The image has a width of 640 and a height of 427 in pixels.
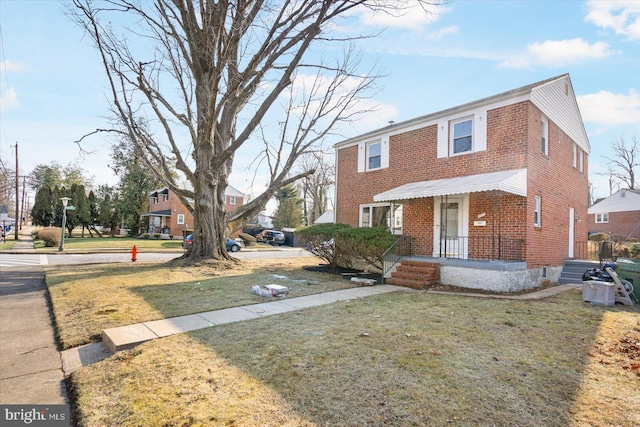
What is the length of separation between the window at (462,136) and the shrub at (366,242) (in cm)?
394

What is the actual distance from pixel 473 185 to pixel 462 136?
3084mm

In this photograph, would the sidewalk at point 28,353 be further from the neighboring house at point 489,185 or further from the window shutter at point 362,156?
the window shutter at point 362,156

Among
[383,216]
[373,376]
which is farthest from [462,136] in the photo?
[373,376]

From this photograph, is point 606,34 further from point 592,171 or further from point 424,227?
point 592,171

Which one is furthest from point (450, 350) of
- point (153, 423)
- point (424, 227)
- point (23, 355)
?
point (424, 227)

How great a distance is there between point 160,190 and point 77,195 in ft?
29.6

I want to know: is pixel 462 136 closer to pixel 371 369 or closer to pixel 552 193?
pixel 552 193

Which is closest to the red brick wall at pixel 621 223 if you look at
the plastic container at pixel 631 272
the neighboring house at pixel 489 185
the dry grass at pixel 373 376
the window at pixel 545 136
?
the neighboring house at pixel 489 185

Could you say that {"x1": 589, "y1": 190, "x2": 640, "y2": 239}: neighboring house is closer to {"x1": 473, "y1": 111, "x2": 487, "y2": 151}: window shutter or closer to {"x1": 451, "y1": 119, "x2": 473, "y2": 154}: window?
{"x1": 451, "y1": 119, "x2": 473, "y2": 154}: window

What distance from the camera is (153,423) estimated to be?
2648 mm

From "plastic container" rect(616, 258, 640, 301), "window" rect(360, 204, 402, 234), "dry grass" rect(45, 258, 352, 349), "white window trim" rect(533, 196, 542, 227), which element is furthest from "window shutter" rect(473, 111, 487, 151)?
"dry grass" rect(45, 258, 352, 349)

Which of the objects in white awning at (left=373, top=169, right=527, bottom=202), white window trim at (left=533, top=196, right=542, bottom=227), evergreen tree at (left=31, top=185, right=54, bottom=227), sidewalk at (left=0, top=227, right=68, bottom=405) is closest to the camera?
sidewalk at (left=0, top=227, right=68, bottom=405)

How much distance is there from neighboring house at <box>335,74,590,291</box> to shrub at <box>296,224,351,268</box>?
2.16 meters

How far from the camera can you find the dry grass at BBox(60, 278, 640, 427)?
2.77 metres
